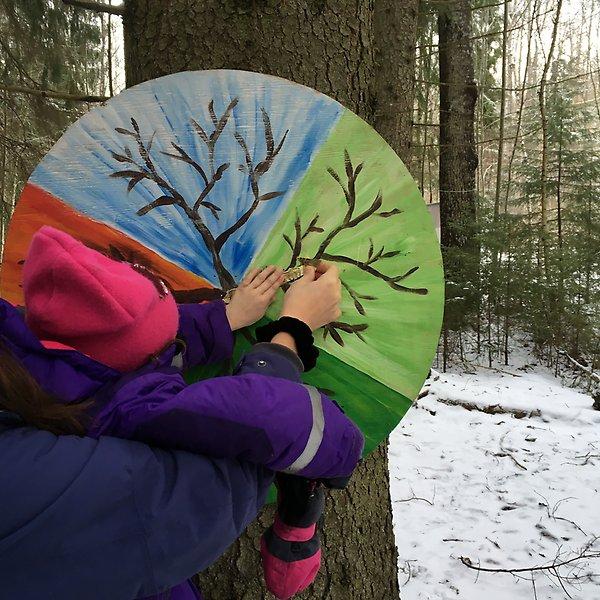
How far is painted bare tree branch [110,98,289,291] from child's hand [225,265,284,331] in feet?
0.40

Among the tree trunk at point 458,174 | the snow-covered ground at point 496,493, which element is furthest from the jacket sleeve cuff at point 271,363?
the tree trunk at point 458,174

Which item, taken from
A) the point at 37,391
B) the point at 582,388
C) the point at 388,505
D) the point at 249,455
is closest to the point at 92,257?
the point at 37,391

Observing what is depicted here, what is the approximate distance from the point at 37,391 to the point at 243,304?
1.75 ft

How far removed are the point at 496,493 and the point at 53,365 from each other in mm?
3169

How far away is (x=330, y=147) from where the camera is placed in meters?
1.14

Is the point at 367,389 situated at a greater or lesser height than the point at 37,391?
lesser

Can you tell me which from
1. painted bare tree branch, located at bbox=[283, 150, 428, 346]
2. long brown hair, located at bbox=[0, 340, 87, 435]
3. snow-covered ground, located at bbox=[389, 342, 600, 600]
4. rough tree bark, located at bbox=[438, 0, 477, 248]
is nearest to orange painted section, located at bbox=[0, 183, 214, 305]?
painted bare tree branch, located at bbox=[283, 150, 428, 346]

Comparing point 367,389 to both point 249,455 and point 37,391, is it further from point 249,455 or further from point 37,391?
point 37,391

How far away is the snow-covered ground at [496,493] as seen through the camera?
2338 millimetres

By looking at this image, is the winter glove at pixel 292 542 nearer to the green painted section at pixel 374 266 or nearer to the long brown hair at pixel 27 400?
the green painted section at pixel 374 266

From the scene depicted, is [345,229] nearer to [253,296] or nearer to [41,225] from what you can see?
[253,296]

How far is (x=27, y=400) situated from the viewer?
0.59m

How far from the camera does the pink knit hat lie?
66cm

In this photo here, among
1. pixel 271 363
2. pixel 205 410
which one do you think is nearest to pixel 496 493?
pixel 271 363
